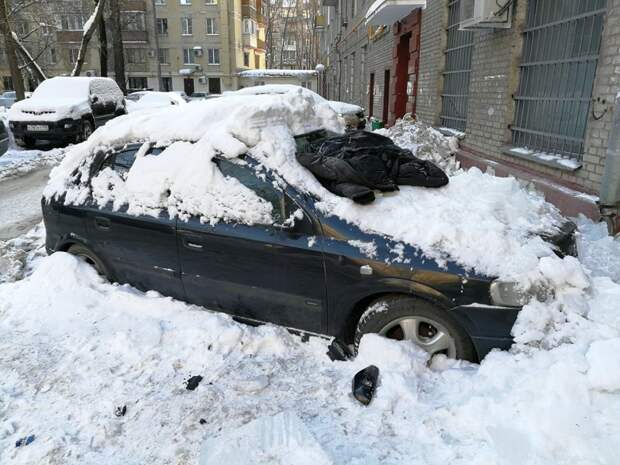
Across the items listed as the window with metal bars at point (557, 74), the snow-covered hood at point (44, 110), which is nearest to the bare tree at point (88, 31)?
the snow-covered hood at point (44, 110)

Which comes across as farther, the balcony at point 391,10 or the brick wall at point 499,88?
the balcony at point 391,10

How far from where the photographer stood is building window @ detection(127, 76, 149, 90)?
51219 mm

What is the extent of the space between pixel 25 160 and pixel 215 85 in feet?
138

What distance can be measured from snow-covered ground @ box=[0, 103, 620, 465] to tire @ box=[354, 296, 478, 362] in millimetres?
70

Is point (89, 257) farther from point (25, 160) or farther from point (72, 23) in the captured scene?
point (72, 23)

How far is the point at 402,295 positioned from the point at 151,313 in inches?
76.2

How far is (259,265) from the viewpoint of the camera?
132 inches

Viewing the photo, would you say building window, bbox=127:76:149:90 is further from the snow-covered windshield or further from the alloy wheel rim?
the alloy wheel rim

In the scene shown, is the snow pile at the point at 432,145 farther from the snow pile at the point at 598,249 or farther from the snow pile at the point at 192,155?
the snow pile at the point at 192,155

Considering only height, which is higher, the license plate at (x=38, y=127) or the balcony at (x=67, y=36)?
the balcony at (x=67, y=36)

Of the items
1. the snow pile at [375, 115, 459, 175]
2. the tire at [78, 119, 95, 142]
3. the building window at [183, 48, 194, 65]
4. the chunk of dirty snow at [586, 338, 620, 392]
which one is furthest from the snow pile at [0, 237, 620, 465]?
the building window at [183, 48, 194, 65]

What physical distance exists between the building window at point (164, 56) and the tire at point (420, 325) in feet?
173

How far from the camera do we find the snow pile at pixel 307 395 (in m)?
2.38

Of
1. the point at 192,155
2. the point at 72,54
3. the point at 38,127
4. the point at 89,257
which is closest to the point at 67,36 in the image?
the point at 72,54
